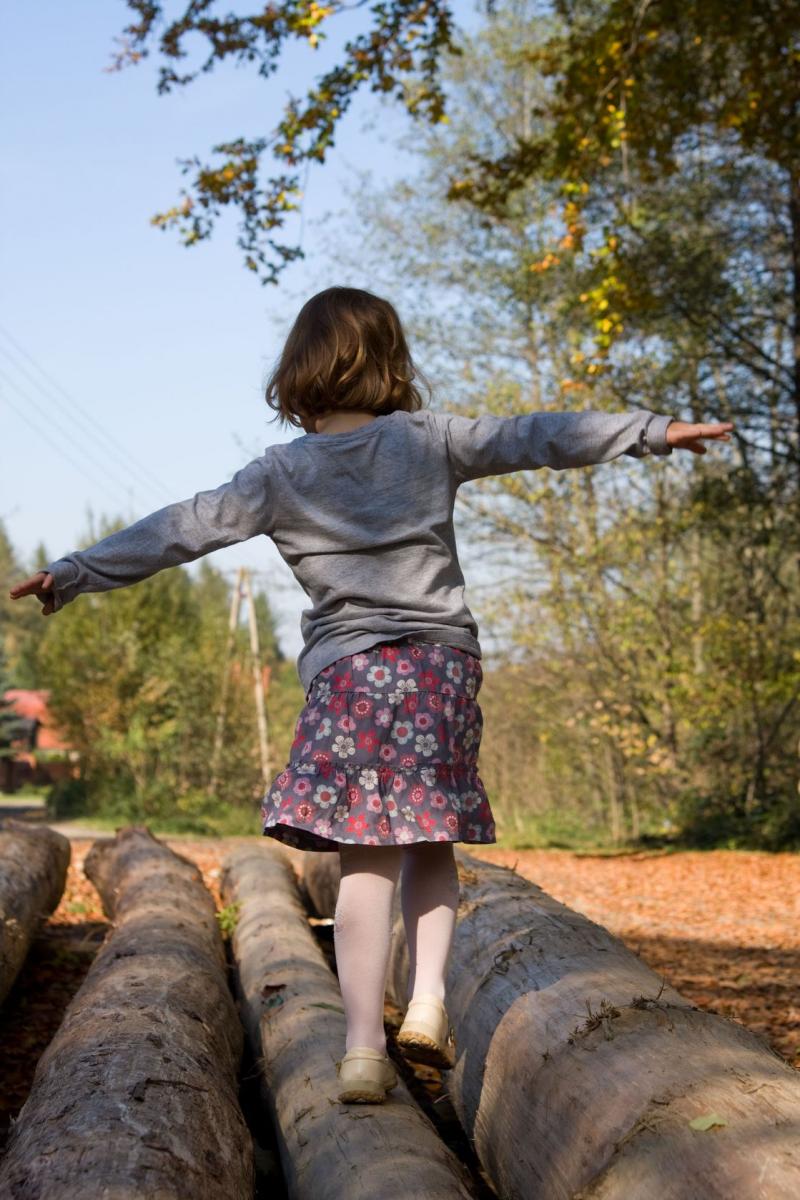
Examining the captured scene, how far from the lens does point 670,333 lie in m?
16.4

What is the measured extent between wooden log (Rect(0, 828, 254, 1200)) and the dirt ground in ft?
1.97

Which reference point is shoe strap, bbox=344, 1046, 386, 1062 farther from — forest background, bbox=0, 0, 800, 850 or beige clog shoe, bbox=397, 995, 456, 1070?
forest background, bbox=0, 0, 800, 850

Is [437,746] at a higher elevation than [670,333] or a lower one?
lower

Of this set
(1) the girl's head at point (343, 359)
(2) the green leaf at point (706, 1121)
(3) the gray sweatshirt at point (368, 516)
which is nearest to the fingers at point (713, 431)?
(3) the gray sweatshirt at point (368, 516)

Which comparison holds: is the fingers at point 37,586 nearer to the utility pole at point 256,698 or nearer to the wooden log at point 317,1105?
the wooden log at point 317,1105

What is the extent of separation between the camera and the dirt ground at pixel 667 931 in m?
4.97

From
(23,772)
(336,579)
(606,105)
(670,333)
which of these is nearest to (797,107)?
(606,105)

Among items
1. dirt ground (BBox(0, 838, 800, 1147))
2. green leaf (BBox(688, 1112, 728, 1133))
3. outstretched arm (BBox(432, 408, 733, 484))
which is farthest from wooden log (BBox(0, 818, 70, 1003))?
green leaf (BBox(688, 1112, 728, 1133))

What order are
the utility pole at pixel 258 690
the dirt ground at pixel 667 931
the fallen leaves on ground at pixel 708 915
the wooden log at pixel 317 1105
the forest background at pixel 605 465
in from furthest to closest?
1. the utility pole at pixel 258 690
2. the forest background at pixel 605 465
3. the fallen leaves on ground at pixel 708 915
4. the dirt ground at pixel 667 931
5. the wooden log at pixel 317 1105

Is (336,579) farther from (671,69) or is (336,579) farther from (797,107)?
(797,107)

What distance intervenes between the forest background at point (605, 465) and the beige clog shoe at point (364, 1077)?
753cm

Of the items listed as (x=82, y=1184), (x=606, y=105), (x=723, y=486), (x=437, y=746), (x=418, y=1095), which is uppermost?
(x=606, y=105)

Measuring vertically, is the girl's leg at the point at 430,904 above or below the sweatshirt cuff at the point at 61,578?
below

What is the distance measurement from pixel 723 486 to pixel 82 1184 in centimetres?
1347
